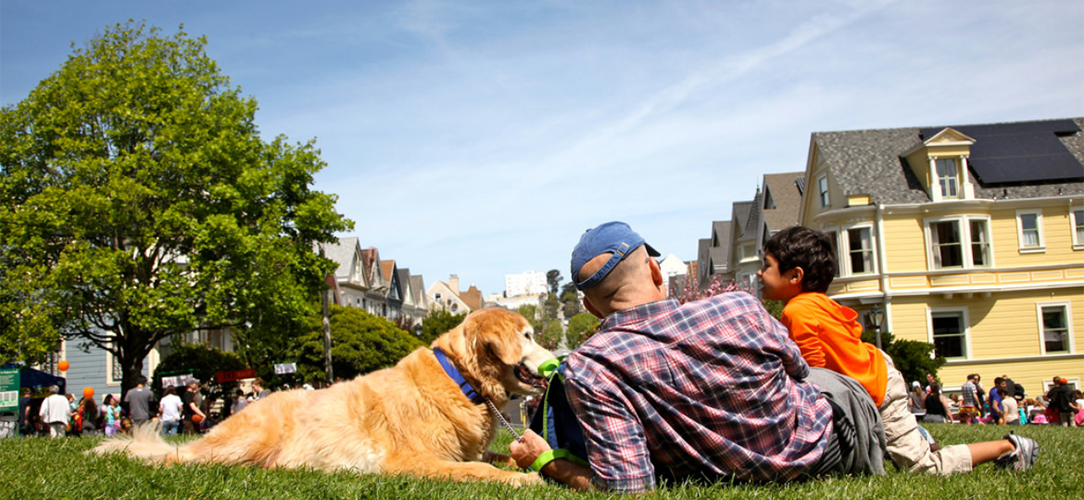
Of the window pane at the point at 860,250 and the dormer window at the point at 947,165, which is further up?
the dormer window at the point at 947,165

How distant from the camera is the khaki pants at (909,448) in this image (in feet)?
12.1

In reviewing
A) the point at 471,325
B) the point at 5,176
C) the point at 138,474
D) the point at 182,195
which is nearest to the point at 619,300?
the point at 471,325

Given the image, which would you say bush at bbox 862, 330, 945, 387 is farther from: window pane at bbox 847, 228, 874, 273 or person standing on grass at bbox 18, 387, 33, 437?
person standing on grass at bbox 18, 387, 33, 437

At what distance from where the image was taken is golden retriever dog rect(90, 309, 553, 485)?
12.9 ft

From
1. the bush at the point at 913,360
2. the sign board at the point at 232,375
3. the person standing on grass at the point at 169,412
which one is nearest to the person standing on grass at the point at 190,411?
the person standing on grass at the point at 169,412

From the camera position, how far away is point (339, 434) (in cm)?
401

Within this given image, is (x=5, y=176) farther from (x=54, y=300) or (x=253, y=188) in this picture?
(x=253, y=188)

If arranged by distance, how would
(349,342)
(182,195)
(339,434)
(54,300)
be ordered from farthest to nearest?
(349,342) → (182,195) → (54,300) → (339,434)

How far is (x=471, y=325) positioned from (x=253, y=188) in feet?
72.9

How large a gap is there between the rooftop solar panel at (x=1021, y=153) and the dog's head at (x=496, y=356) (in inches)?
1305

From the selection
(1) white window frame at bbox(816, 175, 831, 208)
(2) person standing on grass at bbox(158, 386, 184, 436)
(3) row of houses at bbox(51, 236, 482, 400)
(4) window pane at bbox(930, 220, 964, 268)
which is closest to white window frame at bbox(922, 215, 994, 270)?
(4) window pane at bbox(930, 220, 964, 268)

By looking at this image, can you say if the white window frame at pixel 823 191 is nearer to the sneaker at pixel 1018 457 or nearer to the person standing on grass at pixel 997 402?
the person standing on grass at pixel 997 402

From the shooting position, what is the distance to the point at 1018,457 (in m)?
3.78

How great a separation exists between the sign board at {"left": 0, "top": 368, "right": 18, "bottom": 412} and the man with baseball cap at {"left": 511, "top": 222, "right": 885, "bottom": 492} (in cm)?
1772
